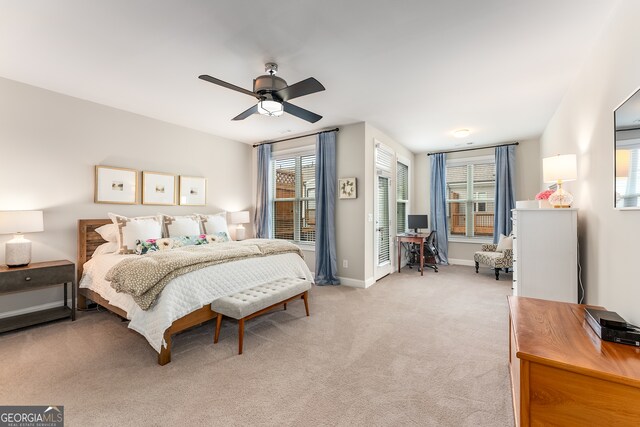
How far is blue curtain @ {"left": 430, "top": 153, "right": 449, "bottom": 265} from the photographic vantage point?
6.48 metres

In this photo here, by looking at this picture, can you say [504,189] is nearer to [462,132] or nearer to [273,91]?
[462,132]

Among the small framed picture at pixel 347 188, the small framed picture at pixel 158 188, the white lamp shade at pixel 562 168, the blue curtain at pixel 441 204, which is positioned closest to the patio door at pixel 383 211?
the small framed picture at pixel 347 188

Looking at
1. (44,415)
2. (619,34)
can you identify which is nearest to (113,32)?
(44,415)

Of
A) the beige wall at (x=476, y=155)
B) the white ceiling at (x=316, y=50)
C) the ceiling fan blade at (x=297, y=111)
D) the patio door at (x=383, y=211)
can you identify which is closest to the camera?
the white ceiling at (x=316, y=50)

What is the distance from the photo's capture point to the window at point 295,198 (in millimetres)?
5336

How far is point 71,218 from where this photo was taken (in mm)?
3559

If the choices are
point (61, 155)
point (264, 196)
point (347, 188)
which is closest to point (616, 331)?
point (347, 188)

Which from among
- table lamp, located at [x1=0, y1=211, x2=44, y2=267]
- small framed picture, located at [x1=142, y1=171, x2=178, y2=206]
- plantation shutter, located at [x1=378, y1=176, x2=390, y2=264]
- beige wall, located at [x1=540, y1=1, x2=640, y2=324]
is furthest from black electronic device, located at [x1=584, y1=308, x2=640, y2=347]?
small framed picture, located at [x1=142, y1=171, x2=178, y2=206]

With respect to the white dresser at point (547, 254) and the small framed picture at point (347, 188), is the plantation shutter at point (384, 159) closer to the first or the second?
the small framed picture at point (347, 188)

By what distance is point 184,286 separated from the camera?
2508 millimetres

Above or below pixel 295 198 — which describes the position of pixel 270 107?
above

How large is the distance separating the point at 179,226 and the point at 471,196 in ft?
19.7

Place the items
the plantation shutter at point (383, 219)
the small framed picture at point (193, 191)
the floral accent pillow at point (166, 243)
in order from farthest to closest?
the plantation shutter at point (383, 219) < the small framed picture at point (193, 191) < the floral accent pillow at point (166, 243)

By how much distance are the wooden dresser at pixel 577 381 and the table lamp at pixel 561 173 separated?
5.64ft
